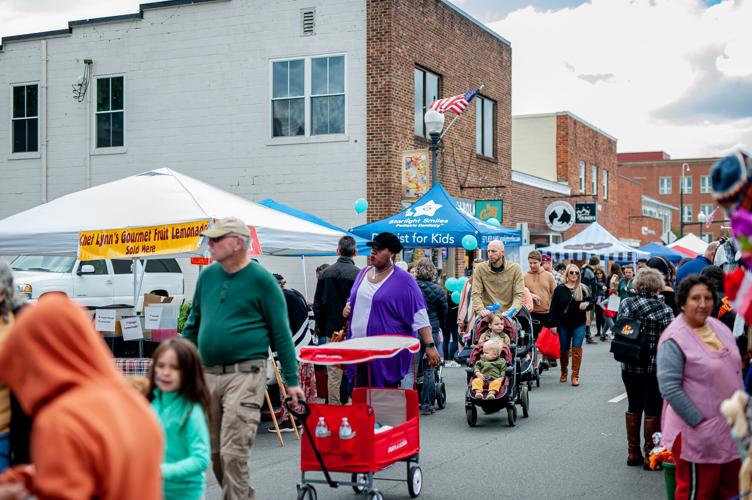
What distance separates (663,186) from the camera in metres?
100

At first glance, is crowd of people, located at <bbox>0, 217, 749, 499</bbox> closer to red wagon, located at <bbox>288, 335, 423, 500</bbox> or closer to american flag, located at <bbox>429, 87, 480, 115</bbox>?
red wagon, located at <bbox>288, 335, 423, 500</bbox>

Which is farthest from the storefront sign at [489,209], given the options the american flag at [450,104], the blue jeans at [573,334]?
the blue jeans at [573,334]

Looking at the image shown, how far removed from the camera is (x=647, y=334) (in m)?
8.24

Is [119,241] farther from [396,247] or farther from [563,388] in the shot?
[563,388]

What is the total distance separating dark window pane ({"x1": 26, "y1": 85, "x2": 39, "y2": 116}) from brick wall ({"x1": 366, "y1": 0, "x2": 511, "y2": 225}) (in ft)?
31.5

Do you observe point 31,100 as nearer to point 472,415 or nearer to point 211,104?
point 211,104

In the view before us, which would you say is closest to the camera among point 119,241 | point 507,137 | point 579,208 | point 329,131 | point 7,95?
point 119,241

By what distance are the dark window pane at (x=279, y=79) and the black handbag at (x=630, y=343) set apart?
15.2m

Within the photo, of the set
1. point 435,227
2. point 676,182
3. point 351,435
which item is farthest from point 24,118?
point 676,182

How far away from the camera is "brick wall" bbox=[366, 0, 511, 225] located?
69.3 ft

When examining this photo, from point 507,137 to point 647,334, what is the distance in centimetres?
2040

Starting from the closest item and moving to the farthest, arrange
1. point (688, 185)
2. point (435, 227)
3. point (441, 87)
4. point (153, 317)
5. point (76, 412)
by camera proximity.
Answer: point (76, 412)
point (153, 317)
point (435, 227)
point (441, 87)
point (688, 185)

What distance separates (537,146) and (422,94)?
17340 mm

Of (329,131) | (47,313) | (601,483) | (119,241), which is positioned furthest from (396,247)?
(329,131)
